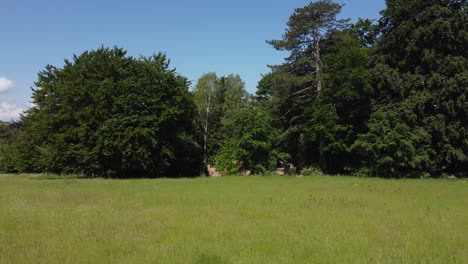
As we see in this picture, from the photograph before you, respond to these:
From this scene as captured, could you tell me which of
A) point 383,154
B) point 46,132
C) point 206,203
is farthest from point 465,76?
point 46,132

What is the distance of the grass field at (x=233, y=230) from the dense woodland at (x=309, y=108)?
1832 cm

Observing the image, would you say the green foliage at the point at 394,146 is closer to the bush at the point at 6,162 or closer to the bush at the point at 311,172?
the bush at the point at 311,172

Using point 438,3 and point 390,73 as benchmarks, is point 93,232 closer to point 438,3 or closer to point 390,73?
point 390,73

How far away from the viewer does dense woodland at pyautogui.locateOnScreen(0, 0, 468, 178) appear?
33.9 metres

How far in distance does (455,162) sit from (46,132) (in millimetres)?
38249

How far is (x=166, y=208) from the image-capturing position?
588 inches

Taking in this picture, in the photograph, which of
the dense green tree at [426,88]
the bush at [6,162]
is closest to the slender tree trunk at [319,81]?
the dense green tree at [426,88]

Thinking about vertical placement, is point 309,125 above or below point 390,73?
below

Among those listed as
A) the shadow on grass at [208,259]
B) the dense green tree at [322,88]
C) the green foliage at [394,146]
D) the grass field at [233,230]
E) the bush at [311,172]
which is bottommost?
the shadow on grass at [208,259]

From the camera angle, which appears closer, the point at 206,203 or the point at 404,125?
the point at 206,203

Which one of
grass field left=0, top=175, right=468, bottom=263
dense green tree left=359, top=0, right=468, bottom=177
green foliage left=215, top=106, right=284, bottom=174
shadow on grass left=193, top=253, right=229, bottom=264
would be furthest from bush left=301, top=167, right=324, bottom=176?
shadow on grass left=193, top=253, right=229, bottom=264

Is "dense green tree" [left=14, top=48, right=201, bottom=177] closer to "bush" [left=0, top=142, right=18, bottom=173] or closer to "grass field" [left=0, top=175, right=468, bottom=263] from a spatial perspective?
"bush" [left=0, top=142, right=18, bottom=173]

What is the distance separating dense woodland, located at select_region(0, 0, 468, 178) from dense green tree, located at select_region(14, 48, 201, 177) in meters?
0.12

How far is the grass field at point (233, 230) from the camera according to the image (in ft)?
26.5
